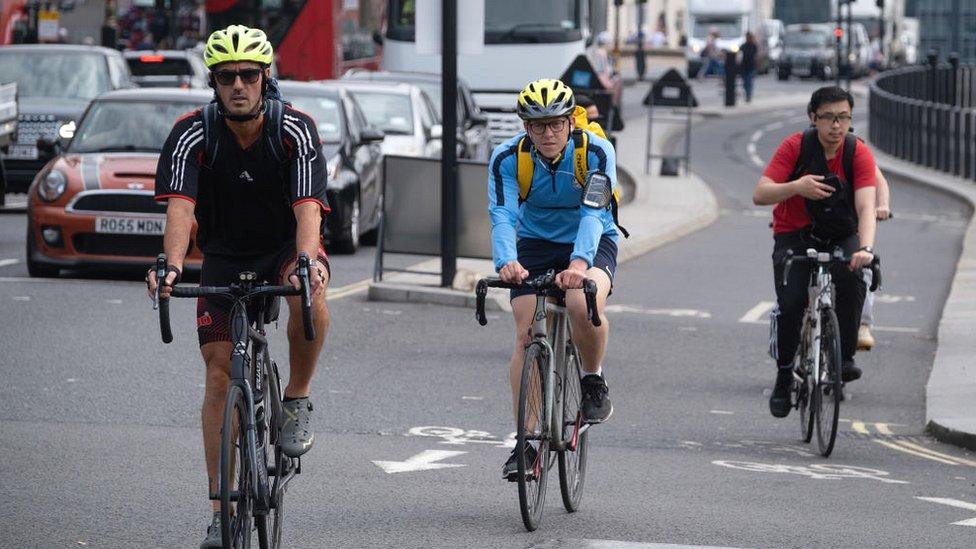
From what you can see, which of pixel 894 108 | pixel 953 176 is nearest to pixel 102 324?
pixel 953 176

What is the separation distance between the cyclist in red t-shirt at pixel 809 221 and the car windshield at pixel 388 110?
11791 millimetres

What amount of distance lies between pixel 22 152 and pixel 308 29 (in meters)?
12.9

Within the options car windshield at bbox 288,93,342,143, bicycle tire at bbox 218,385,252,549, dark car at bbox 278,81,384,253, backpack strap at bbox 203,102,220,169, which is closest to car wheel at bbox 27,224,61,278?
dark car at bbox 278,81,384,253

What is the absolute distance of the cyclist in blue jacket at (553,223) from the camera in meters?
7.61

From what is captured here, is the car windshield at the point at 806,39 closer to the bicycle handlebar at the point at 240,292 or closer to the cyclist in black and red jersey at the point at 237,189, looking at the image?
the cyclist in black and red jersey at the point at 237,189

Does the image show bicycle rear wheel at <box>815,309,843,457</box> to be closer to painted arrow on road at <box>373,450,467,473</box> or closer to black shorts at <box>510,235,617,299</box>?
painted arrow on road at <box>373,450,467,473</box>

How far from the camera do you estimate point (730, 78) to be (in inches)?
2160

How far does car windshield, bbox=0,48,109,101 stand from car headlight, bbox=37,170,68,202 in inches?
330

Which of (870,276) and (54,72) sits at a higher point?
(54,72)

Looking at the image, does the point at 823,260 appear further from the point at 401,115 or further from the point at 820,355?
the point at 401,115

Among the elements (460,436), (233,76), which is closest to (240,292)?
(233,76)

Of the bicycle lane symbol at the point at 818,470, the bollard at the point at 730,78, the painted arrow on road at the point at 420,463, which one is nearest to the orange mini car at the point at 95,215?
the painted arrow on road at the point at 420,463

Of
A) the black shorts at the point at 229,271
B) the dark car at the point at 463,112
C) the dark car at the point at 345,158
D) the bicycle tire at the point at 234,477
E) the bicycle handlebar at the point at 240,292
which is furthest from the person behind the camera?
the dark car at the point at 463,112

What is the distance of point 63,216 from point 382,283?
8.36 feet
